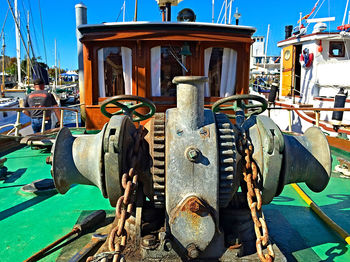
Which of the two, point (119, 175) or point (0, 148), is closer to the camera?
point (119, 175)

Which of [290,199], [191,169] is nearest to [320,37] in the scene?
[290,199]

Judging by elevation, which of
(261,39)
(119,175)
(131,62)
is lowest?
(119,175)

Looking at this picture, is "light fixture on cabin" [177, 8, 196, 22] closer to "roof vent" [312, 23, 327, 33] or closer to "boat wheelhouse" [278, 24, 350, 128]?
"boat wheelhouse" [278, 24, 350, 128]

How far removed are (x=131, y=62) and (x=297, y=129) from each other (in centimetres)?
804

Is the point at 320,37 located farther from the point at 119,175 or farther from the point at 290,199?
the point at 119,175

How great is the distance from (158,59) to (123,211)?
576 cm

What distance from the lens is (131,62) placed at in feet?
24.1

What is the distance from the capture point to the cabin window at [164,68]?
7250 millimetres

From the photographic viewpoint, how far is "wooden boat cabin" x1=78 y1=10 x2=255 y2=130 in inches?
273

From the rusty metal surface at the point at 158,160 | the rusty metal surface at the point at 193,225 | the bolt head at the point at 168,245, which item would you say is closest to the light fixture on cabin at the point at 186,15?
the rusty metal surface at the point at 158,160

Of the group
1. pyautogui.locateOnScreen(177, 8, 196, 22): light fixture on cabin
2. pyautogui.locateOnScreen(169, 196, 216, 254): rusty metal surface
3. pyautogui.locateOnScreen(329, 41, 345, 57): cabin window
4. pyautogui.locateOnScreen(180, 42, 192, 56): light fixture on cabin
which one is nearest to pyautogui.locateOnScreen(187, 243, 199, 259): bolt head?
pyautogui.locateOnScreen(169, 196, 216, 254): rusty metal surface

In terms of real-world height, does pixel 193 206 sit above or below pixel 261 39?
below

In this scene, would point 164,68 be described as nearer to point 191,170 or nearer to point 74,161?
point 74,161

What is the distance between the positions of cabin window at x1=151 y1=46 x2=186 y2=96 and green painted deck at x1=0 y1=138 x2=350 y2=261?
11.1 feet
